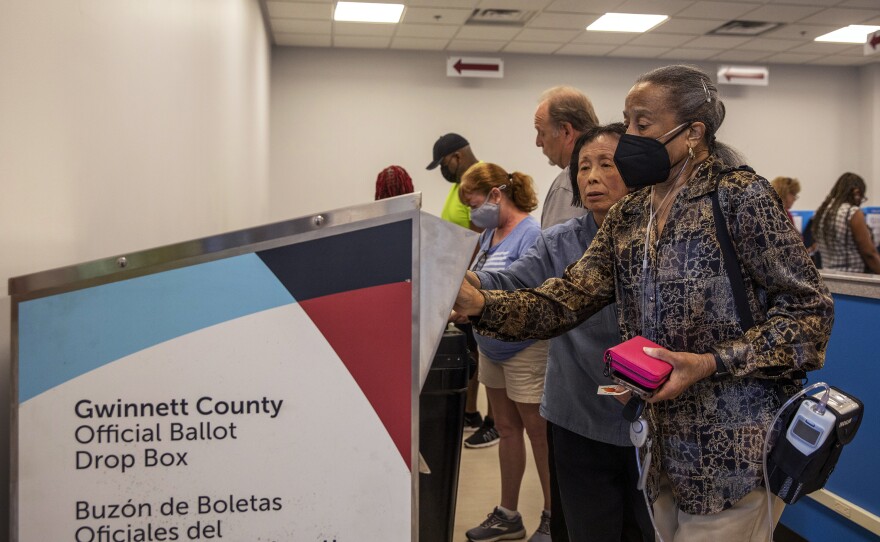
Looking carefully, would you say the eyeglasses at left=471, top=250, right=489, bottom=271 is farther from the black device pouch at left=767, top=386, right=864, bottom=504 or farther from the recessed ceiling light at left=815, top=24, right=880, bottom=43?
the recessed ceiling light at left=815, top=24, right=880, bottom=43

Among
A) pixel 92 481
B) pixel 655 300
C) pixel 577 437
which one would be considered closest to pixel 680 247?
pixel 655 300

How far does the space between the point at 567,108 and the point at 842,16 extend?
5530mm

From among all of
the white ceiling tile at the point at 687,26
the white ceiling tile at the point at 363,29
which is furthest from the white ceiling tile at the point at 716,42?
the white ceiling tile at the point at 363,29

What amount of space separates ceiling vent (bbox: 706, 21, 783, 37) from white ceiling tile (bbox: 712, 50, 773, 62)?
2.73ft

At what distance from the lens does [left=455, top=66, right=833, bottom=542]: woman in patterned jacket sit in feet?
4.17

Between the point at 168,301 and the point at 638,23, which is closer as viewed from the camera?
the point at 168,301

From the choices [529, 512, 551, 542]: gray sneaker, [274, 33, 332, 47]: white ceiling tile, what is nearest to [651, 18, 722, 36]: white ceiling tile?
[274, 33, 332, 47]: white ceiling tile

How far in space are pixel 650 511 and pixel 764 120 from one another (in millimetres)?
8604

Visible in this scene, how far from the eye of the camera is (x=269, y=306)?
0.98 metres

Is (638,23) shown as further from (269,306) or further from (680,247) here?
(269,306)

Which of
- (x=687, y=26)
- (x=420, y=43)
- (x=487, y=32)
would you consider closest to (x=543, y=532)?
(x=487, y=32)

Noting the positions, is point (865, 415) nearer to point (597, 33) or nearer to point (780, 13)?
point (780, 13)

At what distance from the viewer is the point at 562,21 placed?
23.0 feet

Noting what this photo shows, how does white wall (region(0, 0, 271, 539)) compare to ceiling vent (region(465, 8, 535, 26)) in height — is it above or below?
below
